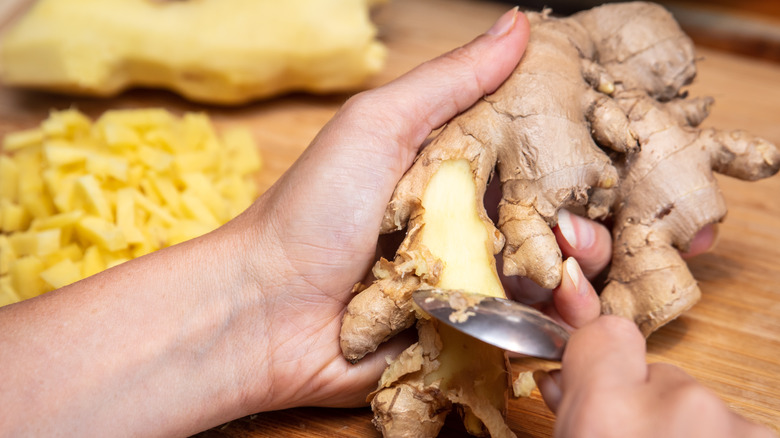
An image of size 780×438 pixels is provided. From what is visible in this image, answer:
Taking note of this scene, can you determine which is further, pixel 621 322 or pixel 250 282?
pixel 250 282

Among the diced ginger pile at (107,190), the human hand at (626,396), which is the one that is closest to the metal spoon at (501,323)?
the human hand at (626,396)

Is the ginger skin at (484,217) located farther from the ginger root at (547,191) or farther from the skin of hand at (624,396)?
the skin of hand at (624,396)

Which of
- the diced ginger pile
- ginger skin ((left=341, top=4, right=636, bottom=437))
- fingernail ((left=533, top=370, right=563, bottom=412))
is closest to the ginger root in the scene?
ginger skin ((left=341, top=4, right=636, bottom=437))

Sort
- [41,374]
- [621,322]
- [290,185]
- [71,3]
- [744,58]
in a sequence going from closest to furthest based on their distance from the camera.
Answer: [621,322], [41,374], [290,185], [71,3], [744,58]

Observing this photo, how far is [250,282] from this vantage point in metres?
1.06

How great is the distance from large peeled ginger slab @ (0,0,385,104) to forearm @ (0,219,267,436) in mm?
843

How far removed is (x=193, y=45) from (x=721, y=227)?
1367 millimetres

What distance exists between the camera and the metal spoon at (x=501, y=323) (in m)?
0.79

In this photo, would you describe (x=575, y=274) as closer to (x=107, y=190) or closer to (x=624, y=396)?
(x=624, y=396)

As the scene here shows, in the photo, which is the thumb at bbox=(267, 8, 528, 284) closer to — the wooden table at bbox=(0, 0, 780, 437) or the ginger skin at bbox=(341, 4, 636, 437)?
the ginger skin at bbox=(341, 4, 636, 437)

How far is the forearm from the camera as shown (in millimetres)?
921

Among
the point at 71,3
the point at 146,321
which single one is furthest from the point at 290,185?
the point at 71,3

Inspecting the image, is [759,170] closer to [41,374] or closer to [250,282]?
[250,282]

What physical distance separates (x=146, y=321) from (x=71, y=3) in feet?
4.01
